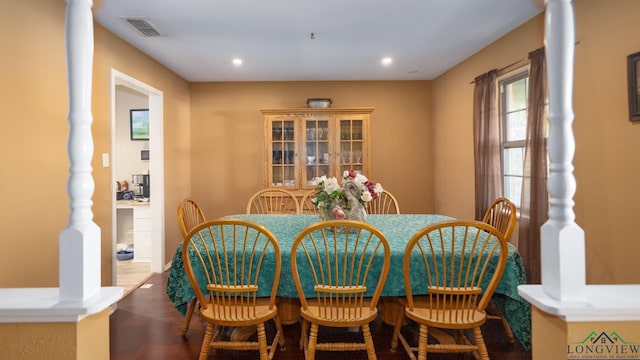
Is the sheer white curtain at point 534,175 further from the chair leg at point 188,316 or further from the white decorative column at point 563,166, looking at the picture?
the chair leg at point 188,316

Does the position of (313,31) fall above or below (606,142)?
above

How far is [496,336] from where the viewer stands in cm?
235

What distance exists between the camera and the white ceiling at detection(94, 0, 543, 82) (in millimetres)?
2529

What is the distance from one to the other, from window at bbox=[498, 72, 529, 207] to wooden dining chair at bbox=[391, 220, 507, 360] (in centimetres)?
149

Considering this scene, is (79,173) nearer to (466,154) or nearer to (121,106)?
(466,154)

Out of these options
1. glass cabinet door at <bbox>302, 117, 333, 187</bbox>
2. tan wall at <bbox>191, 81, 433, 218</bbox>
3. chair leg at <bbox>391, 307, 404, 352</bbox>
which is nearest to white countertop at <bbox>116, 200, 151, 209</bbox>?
tan wall at <bbox>191, 81, 433, 218</bbox>

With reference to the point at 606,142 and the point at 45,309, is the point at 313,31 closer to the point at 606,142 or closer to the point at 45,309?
the point at 606,142

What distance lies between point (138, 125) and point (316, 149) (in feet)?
8.46

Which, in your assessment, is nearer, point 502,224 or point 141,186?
point 502,224

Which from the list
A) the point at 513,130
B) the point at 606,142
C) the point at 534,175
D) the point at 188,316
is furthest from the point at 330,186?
the point at 513,130

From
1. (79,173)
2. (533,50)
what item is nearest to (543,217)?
(533,50)

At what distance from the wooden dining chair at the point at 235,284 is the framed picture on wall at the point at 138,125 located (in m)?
3.40

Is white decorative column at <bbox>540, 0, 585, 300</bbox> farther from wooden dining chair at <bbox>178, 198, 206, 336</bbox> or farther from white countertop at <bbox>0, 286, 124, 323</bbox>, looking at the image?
wooden dining chair at <bbox>178, 198, 206, 336</bbox>

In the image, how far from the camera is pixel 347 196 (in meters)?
2.39
